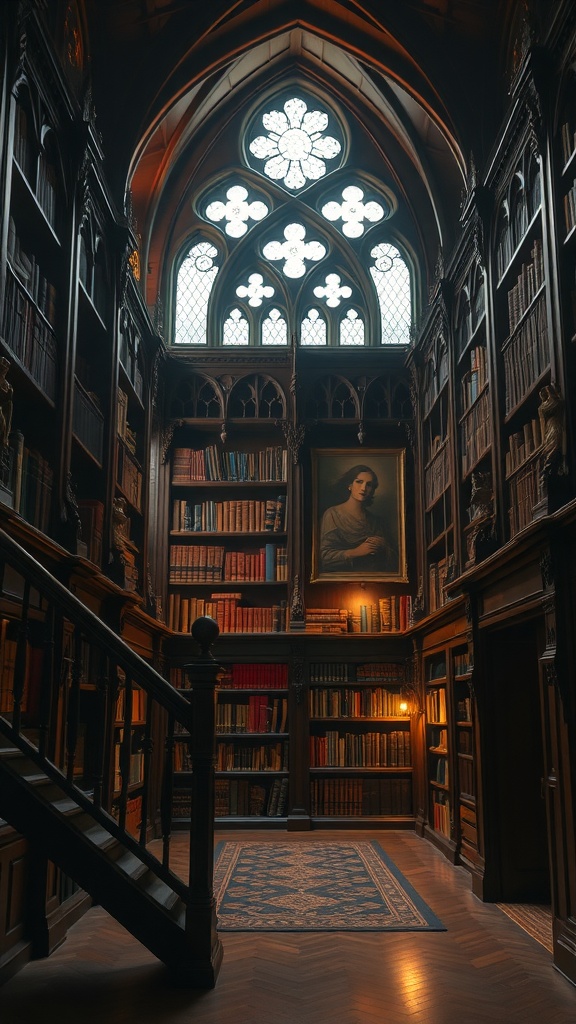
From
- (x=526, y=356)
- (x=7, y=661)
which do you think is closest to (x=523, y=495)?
(x=526, y=356)

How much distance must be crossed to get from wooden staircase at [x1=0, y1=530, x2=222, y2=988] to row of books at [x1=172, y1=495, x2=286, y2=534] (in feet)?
17.1

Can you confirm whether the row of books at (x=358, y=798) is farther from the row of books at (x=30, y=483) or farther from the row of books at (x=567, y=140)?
the row of books at (x=567, y=140)

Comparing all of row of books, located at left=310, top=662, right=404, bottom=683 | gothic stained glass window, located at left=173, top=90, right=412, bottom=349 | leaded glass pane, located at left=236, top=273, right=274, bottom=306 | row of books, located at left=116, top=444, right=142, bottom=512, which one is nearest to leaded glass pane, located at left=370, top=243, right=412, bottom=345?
gothic stained glass window, located at left=173, top=90, right=412, bottom=349

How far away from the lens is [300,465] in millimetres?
9648

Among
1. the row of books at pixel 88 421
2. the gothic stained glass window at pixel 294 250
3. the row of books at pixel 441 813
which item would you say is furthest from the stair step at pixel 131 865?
the gothic stained glass window at pixel 294 250

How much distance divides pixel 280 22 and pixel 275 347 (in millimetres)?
3141

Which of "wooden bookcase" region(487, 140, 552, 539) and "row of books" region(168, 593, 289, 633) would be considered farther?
"row of books" region(168, 593, 289, 633)

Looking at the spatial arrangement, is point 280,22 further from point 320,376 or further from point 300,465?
point 300,465

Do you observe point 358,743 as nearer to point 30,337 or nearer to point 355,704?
point 355,704

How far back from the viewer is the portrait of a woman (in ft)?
31.3

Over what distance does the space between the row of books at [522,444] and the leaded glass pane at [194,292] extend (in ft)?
16.7

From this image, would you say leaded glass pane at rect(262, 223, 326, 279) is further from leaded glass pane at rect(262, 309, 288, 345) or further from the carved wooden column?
the carved wooden column

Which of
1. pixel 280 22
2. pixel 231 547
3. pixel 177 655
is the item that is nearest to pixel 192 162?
pixel 280 22

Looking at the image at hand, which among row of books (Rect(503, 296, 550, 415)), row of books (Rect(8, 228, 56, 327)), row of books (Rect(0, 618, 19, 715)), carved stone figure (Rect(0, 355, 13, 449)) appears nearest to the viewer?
carved stone figure (Rect(0, 355, 13, 449))
